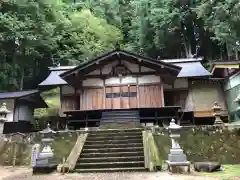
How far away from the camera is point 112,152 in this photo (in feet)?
34.8

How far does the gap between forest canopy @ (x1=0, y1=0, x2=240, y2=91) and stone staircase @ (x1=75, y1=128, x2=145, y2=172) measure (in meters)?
14.4

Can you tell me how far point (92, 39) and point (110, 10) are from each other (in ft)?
35.7

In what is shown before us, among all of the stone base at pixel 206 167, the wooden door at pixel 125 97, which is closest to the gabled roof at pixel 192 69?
the wooden door at pixel 125 97

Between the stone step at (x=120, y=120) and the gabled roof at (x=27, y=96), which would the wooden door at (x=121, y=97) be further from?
the gabled roof at (x=27, y=96)

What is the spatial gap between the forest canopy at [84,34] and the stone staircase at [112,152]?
47.4 ft

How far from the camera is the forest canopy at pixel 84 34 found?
25.2 meters

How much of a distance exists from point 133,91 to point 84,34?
1698 centimetres

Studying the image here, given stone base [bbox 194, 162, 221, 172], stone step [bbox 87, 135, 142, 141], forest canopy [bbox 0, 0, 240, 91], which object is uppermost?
forest canopy [bbox 0, 0, 240, 91]

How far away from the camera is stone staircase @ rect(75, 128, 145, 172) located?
9578mm

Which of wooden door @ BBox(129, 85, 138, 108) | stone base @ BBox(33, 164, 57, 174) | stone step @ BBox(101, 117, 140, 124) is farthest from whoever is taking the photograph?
wooden door @ BBox(129, 85, 138, 108)

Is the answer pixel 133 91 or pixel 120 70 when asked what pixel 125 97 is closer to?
pixel 133 91

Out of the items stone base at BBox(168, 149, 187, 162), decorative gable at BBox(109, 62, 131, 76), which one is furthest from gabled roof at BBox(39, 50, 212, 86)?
stone base at BBox(168, 149, 187, 162)

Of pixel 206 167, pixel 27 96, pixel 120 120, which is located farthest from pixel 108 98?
pixel 206 167

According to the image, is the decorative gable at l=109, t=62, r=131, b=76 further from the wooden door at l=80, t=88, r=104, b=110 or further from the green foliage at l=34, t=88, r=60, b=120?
the green foliage at l=34, t=88, r=60, b=120
